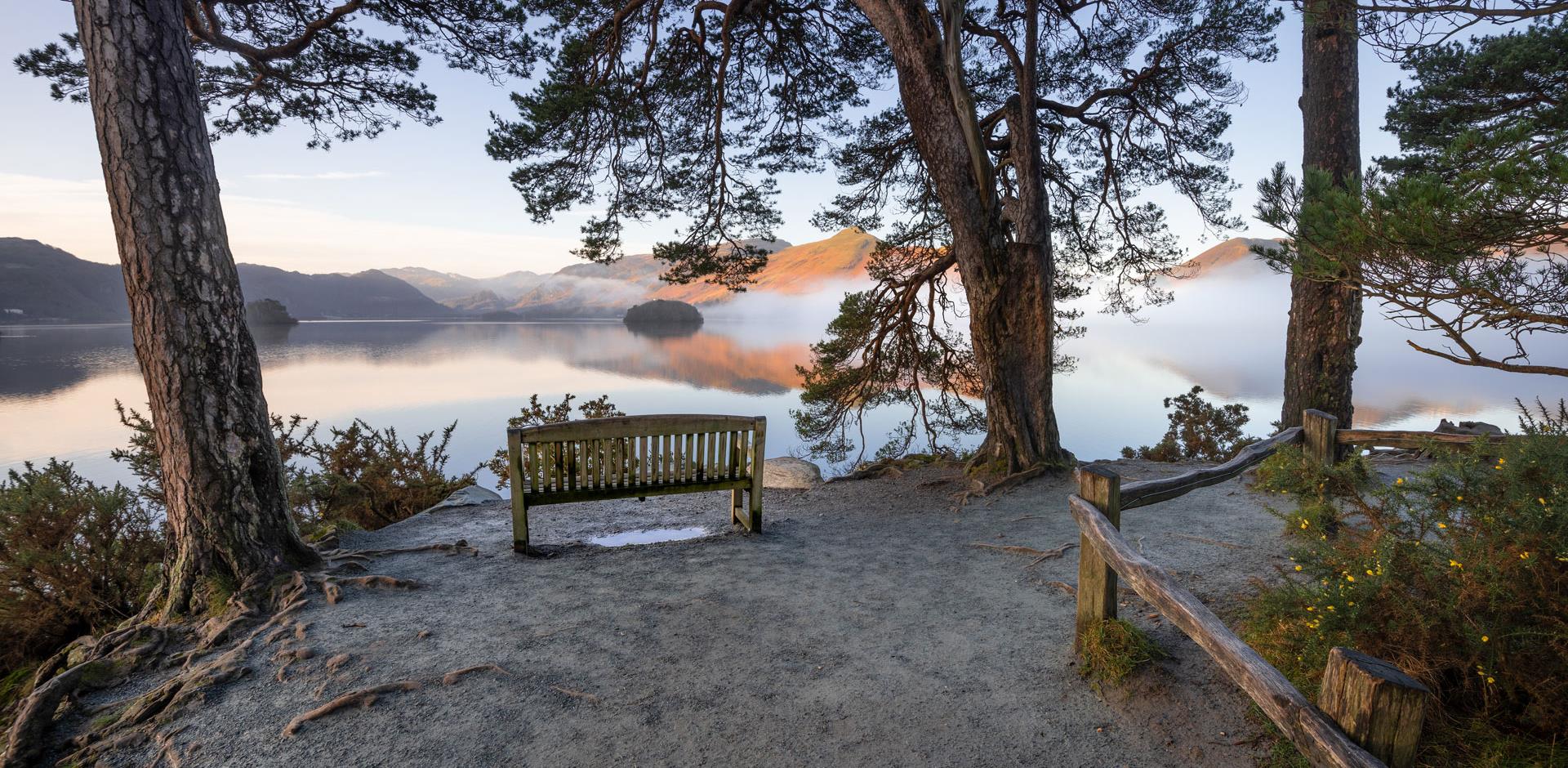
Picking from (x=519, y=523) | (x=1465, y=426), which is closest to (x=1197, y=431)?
(x=1465, y=426)

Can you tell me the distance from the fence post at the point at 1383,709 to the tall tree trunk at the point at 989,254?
619 cm

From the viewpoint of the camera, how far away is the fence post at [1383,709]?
6.31 feet

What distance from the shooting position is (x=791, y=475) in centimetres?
947

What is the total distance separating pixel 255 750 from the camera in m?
2.88

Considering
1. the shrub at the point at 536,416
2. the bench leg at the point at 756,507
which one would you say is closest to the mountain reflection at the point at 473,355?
the shrub at the point at 536,416

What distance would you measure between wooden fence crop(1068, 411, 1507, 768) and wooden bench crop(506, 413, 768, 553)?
2860 millimetres

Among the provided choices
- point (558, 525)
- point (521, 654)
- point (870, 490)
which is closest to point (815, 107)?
point (870, 490)

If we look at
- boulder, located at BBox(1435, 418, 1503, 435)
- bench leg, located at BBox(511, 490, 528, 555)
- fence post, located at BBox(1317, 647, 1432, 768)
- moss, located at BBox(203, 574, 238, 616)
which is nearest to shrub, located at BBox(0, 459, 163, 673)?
moss, located at BBox(203, 574, 238, 616)

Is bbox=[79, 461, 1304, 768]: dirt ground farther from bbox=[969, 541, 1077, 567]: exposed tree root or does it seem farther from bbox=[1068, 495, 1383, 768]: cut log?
bbox=[1068, 495, 1383, 768]: cut log

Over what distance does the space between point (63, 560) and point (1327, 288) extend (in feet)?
36.0

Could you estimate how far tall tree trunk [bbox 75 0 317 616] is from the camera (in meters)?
4.14

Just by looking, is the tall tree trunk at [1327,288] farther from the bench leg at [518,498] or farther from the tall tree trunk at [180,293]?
the tall tree trunk at [180,293]

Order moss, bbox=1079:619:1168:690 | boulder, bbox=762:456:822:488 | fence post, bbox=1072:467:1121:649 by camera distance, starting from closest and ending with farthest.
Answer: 1. moss, bbox=1079:619:1168:690
2. fence post, bbox=1072:467:1121:649
3. boulder, bbox=762:456:822:488

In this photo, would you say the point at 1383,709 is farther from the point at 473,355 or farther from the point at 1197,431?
the point at 473,355
